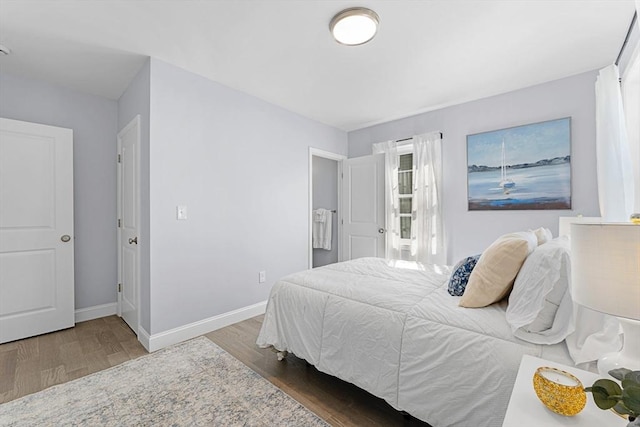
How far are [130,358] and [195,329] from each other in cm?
55

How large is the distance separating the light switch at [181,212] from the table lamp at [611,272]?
2749mm

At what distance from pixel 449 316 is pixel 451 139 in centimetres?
276

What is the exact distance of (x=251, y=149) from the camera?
3268 millimetres

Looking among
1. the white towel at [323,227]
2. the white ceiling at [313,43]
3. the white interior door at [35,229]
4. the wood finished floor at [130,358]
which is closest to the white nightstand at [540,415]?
the wood finished floor at [130,358]

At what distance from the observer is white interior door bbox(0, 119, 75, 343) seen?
2607 millimetres

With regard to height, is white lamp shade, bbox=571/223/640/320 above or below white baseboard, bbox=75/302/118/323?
above

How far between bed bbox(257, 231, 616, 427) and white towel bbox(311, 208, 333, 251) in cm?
295

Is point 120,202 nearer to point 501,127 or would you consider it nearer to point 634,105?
point 501,127

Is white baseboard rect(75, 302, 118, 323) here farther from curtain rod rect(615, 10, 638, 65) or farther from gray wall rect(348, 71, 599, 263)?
curtain rod rect(615, 10, 638, 65)

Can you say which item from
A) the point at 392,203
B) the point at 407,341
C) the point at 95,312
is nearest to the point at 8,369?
the point at 95,312

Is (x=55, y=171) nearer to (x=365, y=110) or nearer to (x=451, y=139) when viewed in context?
(x=365, y=110)

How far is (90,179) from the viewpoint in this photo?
3203mm

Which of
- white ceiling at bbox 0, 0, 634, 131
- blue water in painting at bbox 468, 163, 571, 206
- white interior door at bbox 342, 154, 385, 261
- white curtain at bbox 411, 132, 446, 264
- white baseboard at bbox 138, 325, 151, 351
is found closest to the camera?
white ceiling at bbox 0, 0, 634, 131

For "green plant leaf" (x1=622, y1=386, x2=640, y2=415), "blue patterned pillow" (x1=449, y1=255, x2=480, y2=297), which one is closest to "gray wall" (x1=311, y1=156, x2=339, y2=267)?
"blue patterned pillow" (x1=449, y1=255, x2=480, y2=297)
